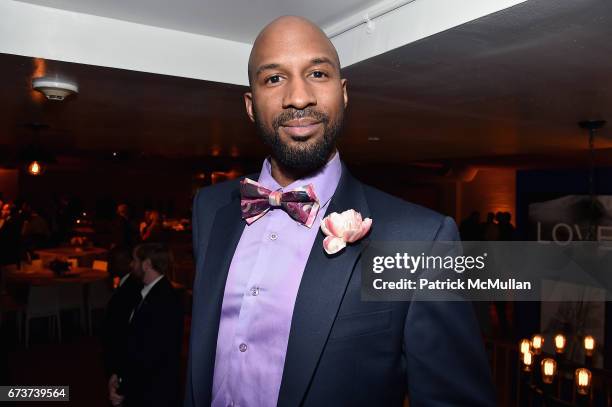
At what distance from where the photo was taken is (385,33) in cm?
191

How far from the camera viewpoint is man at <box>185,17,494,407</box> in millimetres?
1066

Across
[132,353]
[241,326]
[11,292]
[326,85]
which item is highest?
[326,85]

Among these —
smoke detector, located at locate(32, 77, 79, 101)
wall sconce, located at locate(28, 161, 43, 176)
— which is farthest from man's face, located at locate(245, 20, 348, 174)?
wall sconce, located at locate(28, 161, 43, 176)

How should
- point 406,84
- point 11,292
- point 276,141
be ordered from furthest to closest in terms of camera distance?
point 11,292
point 406,84
point 276,141

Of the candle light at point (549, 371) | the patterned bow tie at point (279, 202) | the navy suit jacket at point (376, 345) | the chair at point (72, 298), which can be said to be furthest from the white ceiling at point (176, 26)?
the chair at point (72, 298)

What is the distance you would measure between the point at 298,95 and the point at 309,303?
48 centimetres

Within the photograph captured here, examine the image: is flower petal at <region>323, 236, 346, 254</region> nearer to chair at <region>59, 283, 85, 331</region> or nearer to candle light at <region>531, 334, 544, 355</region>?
candle light at <region>531, 334, 544, 355</region>

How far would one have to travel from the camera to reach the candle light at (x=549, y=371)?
3.04m

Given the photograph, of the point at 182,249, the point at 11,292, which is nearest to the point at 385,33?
the point at 11,292

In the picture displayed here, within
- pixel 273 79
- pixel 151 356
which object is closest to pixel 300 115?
pixel 273 79

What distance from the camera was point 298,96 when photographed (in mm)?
1100

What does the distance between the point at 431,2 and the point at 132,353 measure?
8.37ft

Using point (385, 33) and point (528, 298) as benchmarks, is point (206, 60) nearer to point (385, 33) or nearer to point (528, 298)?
point (385, 33)

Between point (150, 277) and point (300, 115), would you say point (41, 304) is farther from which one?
point (300, 115)
